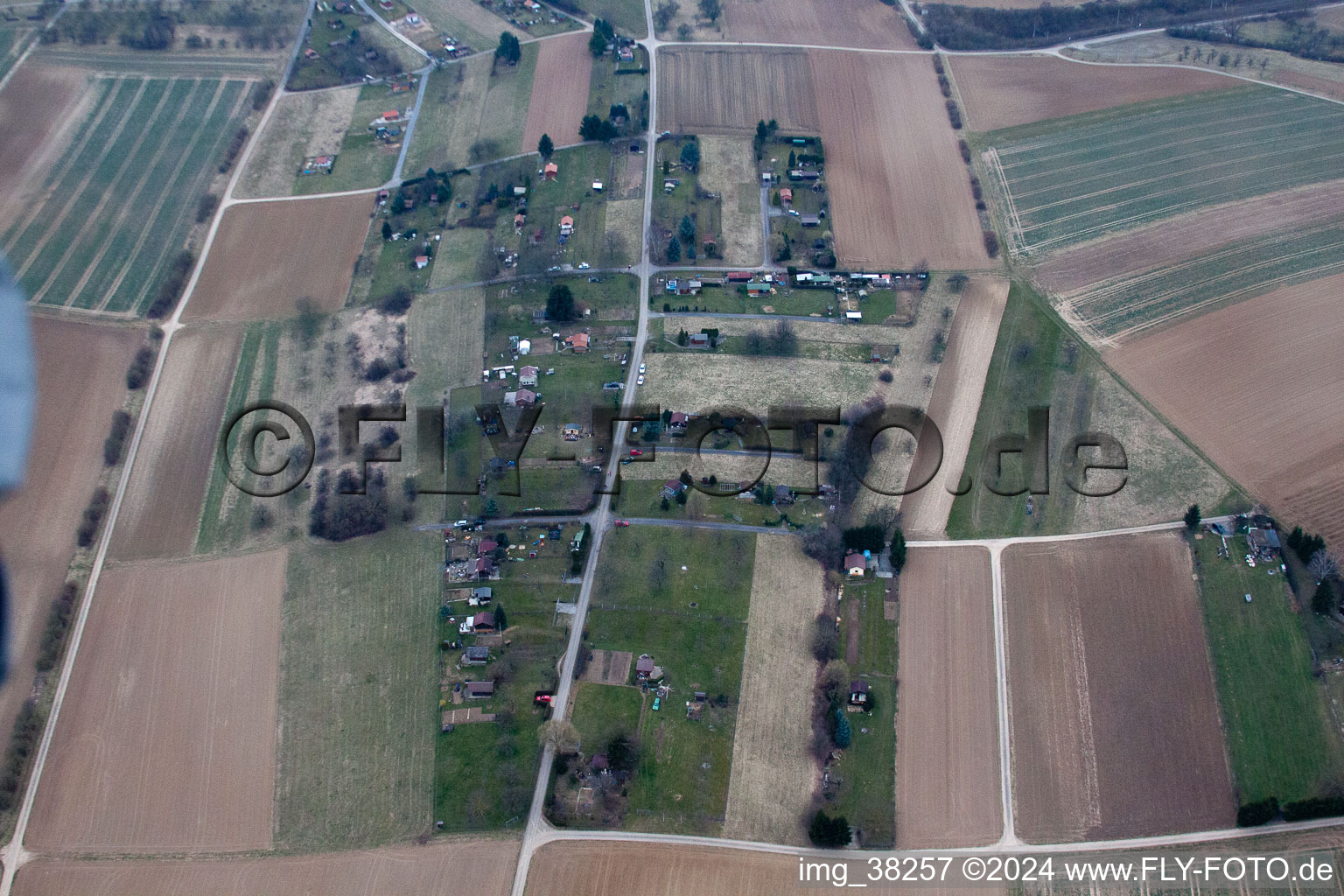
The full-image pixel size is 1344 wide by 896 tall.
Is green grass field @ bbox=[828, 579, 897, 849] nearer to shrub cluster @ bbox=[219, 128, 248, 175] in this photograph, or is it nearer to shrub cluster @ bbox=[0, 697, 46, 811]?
shrub cluster @ bbox=[0, 697, 46, 811]

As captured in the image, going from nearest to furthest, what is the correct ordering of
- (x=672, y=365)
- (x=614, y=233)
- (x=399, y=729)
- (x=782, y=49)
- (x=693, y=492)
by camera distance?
(x=399, y=729)
(x=693, y=492)
(x=672, y=365)
(x=614, y=233)
(x=782, y=49)

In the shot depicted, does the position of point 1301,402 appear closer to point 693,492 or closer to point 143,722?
point 693,492

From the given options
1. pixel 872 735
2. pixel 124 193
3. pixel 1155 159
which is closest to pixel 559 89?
pixel 124 193

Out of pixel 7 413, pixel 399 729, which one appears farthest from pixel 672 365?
pixel 7 413

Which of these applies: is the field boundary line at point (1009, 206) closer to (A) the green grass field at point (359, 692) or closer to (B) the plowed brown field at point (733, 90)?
(B) the plowed brown field at point (733, 90)

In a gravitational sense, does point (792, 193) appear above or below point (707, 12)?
below

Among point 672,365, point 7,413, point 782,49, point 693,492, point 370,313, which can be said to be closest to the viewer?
point 7,413

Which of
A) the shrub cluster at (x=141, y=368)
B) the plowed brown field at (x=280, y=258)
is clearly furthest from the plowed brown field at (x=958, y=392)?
the shrub cluster at (x=141, y=368)

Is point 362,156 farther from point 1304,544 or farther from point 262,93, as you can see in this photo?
point 1304,544
